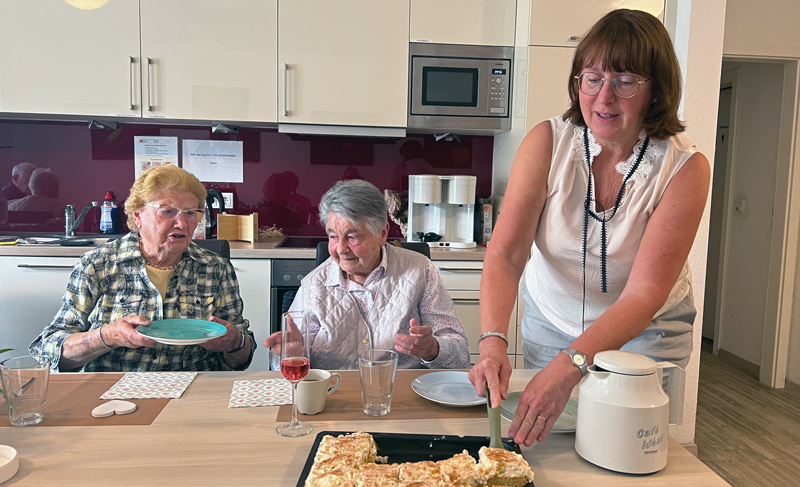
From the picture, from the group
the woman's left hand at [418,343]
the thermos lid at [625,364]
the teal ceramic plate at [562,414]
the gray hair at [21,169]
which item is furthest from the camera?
the gray hair at [21,169]

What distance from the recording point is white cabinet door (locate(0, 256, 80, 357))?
2.73 metres

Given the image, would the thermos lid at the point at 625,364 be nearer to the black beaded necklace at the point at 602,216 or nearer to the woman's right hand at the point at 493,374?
the woman's right hand at the point at 493,374

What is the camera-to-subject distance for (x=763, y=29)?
3.58 metres

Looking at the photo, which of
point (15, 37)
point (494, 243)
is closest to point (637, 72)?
point (494, 243)

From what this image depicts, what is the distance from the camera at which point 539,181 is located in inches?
53.5

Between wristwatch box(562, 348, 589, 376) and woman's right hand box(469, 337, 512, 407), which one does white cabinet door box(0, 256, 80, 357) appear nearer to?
woman's right hand box(469, 337, 512, 407)

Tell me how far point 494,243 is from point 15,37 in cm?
279

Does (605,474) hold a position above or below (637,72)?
below

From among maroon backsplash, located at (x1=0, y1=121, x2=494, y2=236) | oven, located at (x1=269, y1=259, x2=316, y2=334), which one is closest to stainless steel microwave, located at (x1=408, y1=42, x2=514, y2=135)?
maroon backsplash, located at (x1=0, y1=121, x2=494, y2=236)

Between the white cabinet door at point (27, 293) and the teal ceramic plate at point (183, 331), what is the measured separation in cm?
155

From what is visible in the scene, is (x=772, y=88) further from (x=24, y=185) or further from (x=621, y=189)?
(x=24, y=185)

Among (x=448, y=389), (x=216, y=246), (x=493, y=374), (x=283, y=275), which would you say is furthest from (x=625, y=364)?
(x=283, y=275)

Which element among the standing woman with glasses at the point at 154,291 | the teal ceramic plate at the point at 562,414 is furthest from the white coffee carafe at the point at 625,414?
the standing woman with glasses at the point at 154,291

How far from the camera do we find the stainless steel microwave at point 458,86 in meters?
3.10
